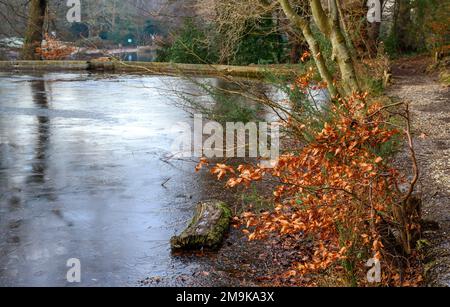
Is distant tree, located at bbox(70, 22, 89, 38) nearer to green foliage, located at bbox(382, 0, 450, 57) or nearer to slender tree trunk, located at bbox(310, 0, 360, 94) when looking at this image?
green foliage, located at bbox(382, 0, 450, 57)

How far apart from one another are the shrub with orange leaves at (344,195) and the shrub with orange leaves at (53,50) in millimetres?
25024

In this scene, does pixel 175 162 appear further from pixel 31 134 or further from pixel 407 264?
pixel 407 264

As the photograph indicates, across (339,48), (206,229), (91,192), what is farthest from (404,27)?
(206,229)

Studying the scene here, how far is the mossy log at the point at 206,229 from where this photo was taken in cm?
643

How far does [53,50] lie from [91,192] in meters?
22.3

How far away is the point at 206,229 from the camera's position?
260 inches

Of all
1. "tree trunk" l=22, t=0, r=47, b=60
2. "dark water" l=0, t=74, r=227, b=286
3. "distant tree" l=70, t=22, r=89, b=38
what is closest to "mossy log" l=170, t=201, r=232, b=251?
"dark water" l=0, t=74, r=227, b=286

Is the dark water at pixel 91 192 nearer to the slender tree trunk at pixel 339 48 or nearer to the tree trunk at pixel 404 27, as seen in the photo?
the slender tree trunk at pixel 339 48

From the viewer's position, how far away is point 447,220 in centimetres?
Result: 646

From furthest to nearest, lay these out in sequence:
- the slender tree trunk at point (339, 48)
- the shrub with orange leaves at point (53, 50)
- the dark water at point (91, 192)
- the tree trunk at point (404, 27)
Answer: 1. the shrub with orange leaves at point (53, 50)
2. the tree trunk at point (404, 27)
3. the slender tree trunk at point (339, 48)
4. the dark water at point (91, 192)

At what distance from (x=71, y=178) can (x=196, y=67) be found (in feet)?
47.0

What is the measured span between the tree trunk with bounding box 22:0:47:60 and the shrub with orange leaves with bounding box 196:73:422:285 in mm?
24657

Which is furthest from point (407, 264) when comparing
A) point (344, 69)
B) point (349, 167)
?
point (344, 69)

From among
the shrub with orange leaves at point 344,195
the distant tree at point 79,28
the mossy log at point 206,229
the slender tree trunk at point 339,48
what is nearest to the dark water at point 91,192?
the mossy log at point 206,229
